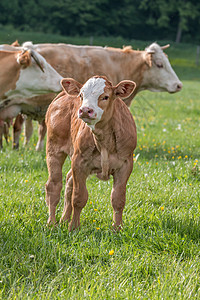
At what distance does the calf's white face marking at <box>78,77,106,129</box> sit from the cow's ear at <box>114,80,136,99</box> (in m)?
0.16

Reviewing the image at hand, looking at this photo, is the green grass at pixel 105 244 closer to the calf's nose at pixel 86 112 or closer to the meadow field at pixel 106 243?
the meadow field at pixel 106 243

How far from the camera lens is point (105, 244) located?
135 inches

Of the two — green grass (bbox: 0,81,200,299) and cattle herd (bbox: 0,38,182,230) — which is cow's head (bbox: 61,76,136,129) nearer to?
cattle herd (bbox: 0,38,182,230)

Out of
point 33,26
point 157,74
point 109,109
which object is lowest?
point 33,26

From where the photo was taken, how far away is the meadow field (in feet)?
9.21

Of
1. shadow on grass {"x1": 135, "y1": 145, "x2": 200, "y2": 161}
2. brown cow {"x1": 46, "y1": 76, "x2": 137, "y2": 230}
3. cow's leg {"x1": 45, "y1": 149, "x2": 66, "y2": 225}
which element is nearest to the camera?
brown cow {"x1": 46, "y1": 76, "x2": 137, "y2": 230}

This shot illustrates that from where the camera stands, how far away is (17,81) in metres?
6.62

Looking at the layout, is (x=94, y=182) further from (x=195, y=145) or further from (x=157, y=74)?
(x=157, y=74)

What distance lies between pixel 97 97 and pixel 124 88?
34 cm

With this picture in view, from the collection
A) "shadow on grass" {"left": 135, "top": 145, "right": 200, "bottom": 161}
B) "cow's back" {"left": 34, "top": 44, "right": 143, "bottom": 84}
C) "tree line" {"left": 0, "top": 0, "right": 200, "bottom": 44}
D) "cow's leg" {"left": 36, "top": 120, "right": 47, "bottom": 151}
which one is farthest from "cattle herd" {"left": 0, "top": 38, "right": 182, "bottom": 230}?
"tree line" {"left": 0, "top": 0, "right": 200, "bottom": 44}

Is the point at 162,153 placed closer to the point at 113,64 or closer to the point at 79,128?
the point at 113,64

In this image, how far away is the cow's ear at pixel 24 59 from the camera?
21.1ft

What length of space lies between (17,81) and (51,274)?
4.09 meters

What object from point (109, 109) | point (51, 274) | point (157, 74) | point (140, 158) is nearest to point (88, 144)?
point (109, 109)
